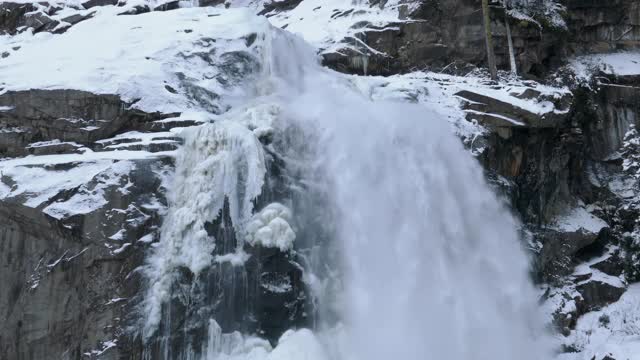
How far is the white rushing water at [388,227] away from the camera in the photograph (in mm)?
12156

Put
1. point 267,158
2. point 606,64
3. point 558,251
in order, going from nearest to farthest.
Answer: point 267,158, point 558,251, point 606,64

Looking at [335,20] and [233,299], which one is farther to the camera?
[335,20]

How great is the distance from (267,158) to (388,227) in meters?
3.18

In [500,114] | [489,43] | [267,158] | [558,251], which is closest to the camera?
[267,158]

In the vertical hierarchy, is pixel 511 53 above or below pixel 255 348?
above

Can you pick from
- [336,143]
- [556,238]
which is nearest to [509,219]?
[556,238]

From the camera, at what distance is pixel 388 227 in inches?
535

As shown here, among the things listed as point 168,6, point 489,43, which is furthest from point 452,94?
point 168,6

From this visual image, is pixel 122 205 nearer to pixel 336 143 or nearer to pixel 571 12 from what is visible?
pixel 336 143

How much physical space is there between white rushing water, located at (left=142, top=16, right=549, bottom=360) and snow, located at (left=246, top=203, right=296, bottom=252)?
0.34 meters

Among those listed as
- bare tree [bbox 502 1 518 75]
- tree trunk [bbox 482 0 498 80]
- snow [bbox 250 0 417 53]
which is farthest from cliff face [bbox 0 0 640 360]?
tree trunk [bbox 482 0 498 80]

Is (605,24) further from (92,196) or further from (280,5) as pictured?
(92,196)

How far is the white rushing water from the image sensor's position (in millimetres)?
12156

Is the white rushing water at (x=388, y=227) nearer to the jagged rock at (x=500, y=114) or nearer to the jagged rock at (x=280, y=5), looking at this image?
the jagged rock at (x=500, y=114)
